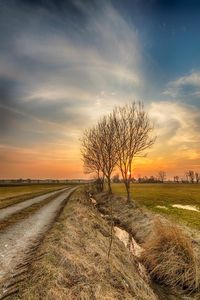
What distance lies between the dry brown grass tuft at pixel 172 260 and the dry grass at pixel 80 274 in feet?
2.54

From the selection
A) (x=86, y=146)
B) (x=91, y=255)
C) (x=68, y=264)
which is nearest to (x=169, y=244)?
(x=91, y=255)

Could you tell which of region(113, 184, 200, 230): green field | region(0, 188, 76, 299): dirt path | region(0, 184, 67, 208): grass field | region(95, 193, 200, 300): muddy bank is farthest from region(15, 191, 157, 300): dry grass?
region(0, 184, 67, 208): grass field

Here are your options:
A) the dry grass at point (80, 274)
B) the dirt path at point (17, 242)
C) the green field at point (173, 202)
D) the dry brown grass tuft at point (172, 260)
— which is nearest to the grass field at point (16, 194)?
the dirt path at point (17, 242)

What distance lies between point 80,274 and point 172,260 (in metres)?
4.67

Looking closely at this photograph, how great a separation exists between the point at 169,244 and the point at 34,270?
20.6ft

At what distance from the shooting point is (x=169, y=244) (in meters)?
11.4

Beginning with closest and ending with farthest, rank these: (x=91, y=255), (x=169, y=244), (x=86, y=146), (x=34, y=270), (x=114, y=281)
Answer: (x=34, y=270) → (x=114, y=281) → (x=91, y=255) → (x=169, y=244) → (x=86, y=146)

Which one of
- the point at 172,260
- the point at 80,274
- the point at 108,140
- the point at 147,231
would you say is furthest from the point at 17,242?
the point at 108,140

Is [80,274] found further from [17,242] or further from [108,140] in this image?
[108,140]

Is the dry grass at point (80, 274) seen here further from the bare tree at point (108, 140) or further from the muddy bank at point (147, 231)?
the bare tree at point (108, 140)

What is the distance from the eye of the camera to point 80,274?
23.8 ft

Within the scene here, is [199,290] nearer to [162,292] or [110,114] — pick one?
[162,292]

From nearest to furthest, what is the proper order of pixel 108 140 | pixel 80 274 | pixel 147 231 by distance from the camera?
pixel 80 274 < pixel 147 231 < pixel 108 140

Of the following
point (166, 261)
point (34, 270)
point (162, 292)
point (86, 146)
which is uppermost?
point (86, 146)
